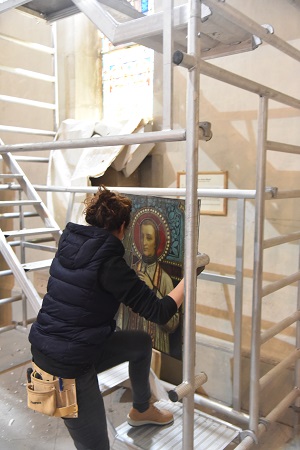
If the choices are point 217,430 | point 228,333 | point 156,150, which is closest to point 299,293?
point 228,333

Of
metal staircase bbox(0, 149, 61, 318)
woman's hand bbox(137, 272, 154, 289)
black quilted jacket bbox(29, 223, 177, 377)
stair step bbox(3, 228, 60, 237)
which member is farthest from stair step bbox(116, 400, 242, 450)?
stair step bbox(3, 228, 60, 237)

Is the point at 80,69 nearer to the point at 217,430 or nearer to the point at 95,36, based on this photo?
the point at 95,36

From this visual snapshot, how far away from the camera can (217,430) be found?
190 cm

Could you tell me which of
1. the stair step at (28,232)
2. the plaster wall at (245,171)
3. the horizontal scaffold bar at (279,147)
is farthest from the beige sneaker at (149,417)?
the stair step at (28,232)

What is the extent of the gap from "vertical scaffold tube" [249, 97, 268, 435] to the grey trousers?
505 millimetres

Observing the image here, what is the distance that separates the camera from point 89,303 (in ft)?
5.05

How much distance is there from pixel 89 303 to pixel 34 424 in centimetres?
146

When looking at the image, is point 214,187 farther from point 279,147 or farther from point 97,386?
point 97,386

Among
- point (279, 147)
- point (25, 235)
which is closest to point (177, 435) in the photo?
point (279, 147)

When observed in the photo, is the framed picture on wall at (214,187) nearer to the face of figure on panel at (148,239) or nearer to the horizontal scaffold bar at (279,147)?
the horizontal scaffold bar at (279,147)

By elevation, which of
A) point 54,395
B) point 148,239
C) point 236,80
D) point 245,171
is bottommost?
point 54,395

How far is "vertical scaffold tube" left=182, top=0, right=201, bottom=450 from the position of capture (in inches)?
50.4

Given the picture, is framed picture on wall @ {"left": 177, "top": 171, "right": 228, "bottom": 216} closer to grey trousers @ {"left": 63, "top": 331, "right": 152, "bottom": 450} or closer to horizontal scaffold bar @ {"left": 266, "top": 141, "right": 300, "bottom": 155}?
horizontal scaffold bar @ {"left": 266, "top": 141, "right": 300, "bottom": 155}

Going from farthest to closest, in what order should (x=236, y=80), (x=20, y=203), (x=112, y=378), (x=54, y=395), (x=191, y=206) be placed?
(x=20, y=203) < (x=112, y=378) < (x=54, y=395) < (x=236, y=80) < (x=191, y=206)
